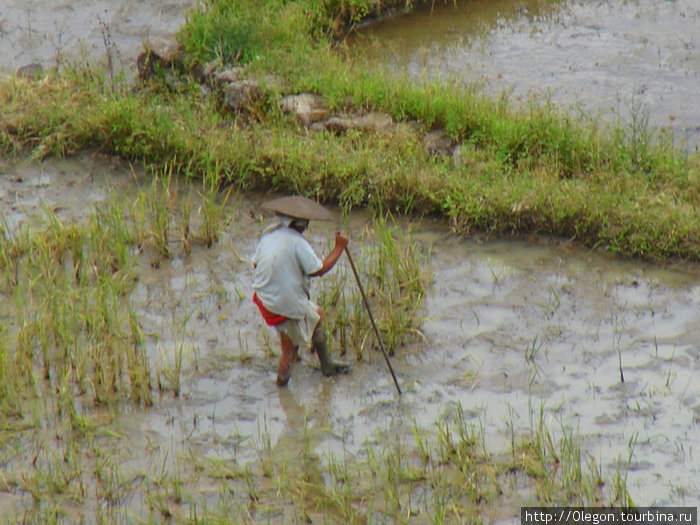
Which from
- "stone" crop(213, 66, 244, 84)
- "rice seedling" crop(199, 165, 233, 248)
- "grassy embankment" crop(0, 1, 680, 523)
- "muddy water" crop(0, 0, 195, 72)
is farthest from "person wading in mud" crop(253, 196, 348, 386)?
"muddy water" crop(0, 0, 195, 72)

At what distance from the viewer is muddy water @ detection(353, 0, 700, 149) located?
8461mm

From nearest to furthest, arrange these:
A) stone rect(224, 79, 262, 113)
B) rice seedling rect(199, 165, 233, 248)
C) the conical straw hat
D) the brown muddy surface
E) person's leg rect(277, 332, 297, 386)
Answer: the brown muddy surface → the conical straw hat → person's leg rect(277, 332, 297, 386) → rice seedling rect(199, 165, 233, 248) → stone rect(224, 79, 262, 113)

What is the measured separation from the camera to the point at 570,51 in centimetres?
948

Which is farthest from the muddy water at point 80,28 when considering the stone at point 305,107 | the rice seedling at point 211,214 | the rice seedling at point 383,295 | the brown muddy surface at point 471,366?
the rice seedling at point 383,295

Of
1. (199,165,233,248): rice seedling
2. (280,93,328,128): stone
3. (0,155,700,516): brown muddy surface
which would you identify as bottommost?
(0,155,700,516): brown muddy surface

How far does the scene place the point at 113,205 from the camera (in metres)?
6.85

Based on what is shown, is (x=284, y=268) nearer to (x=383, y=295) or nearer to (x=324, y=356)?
(x=324, y=356)

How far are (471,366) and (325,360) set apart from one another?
821 millimetres

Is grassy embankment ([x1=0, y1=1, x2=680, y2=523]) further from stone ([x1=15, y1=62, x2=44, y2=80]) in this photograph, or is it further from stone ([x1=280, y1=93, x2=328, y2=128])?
stone ([x1=15, y1=62, x2=44, y2=80])

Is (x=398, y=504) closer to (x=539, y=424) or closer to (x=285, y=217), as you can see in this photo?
(x=539, y=424)

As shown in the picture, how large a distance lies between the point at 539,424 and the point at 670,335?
1365mm

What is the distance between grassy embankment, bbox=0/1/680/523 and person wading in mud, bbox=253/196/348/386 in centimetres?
47

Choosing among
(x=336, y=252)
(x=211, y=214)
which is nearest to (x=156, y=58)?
(x=211, y=214)

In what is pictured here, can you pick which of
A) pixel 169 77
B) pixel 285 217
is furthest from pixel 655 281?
pixel 169 77
